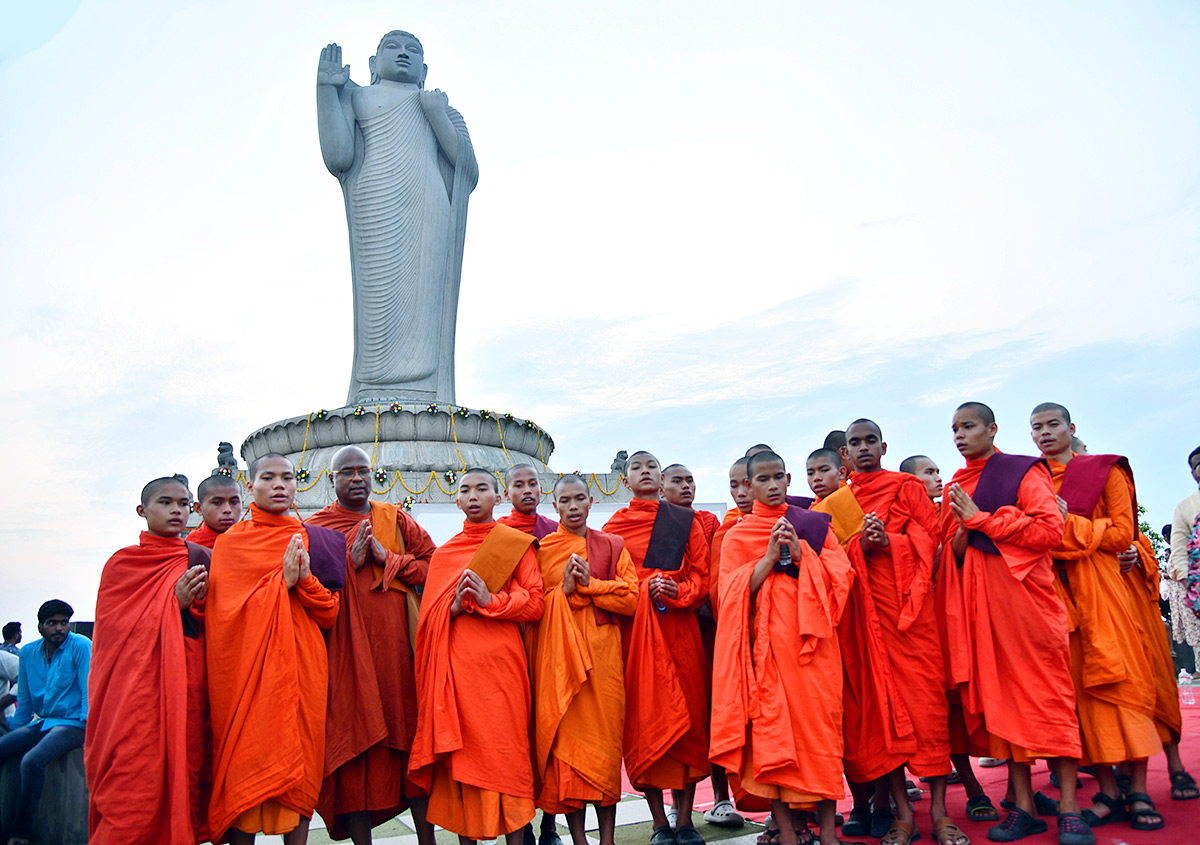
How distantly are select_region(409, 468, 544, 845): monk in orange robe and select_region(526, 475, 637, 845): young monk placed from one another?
Answer: 101mm

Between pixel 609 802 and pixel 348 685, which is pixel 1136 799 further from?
pixel 348 685

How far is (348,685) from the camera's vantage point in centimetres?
407

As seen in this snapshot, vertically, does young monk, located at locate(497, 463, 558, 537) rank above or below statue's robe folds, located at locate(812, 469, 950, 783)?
above

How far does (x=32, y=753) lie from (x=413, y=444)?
305 inches

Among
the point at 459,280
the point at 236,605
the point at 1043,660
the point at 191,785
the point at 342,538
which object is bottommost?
the point at 191,785

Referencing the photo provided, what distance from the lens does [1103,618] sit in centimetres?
406

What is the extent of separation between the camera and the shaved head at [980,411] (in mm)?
4336

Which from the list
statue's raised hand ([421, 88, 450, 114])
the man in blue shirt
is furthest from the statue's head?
the man in blue shirt

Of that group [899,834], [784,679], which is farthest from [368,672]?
[899,834]

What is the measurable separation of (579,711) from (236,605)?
159 cm

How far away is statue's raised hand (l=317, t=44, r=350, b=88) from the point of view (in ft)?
42.8

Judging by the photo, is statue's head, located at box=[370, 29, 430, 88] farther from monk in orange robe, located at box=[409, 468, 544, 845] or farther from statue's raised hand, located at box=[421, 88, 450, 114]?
monk in orange robe, located at box=[409, 468, 544, 845]

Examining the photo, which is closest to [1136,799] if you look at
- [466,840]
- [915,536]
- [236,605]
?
[915,536]

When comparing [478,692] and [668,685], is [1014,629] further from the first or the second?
[478,692]
